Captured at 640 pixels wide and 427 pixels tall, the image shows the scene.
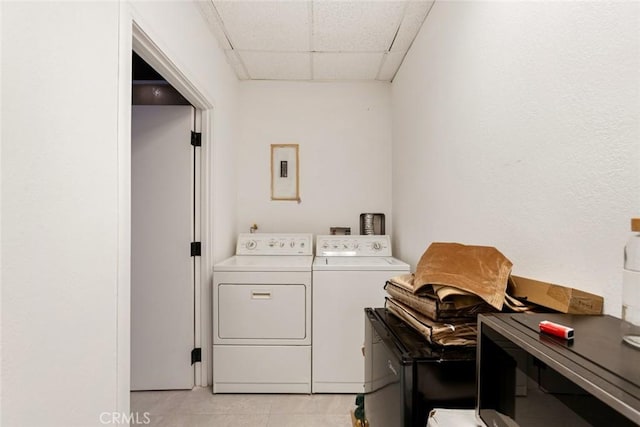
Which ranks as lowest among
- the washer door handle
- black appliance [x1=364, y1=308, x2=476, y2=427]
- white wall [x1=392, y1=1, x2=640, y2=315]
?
the washer door handle

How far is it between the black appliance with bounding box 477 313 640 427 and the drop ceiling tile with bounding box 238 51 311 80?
239cm

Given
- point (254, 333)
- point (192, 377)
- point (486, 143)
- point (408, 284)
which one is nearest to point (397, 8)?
point (486, 143)

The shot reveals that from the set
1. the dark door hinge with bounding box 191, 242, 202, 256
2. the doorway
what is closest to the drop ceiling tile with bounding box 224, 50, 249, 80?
the doorway

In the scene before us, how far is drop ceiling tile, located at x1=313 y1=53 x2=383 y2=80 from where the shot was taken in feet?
8.01

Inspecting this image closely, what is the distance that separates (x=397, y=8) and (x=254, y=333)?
2.28 m

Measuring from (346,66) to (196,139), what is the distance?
139 cm

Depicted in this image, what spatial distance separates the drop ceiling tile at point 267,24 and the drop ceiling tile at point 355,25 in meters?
0.09

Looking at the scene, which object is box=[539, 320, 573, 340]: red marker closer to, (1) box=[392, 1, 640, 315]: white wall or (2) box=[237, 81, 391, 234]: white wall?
(1) box=[392, 1, 640, 315]: white wall

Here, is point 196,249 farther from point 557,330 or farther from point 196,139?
point 557,330

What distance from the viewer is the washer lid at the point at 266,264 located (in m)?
2.06

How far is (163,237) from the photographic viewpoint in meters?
2.15

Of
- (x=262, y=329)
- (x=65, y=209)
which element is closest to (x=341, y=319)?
(x=262, y=329)

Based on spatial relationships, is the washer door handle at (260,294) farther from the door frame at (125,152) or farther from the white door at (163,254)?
the door frame at (125,152)

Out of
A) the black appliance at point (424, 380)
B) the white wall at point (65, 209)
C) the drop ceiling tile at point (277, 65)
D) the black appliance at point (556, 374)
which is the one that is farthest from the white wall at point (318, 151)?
the black appliance at point (556, 374)
